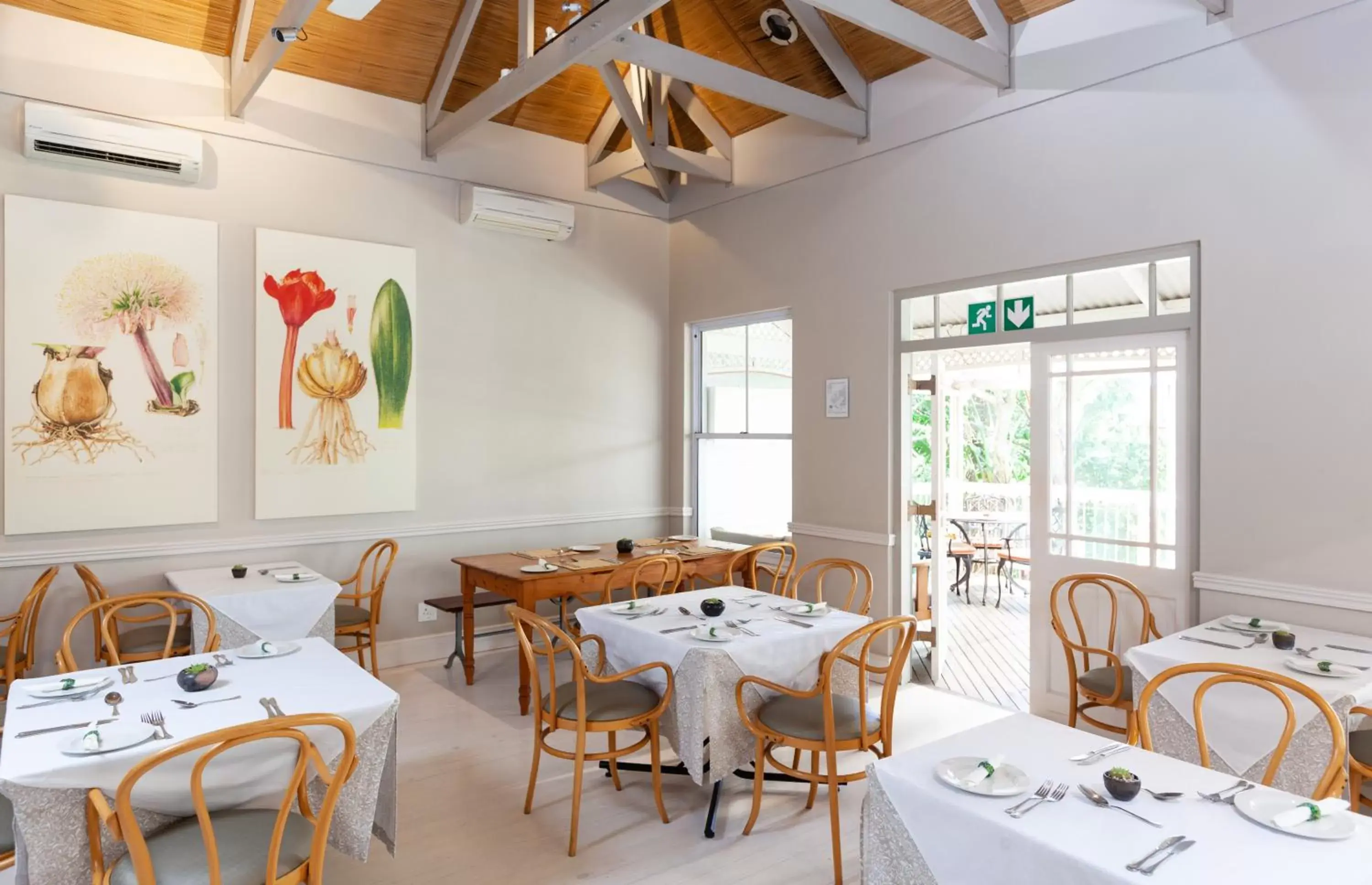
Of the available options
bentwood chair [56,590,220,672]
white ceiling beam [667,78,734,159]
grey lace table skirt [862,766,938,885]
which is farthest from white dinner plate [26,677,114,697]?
white ceiling beam [667,78,734,159]

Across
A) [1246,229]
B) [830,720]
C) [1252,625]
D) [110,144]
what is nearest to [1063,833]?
[830,720]

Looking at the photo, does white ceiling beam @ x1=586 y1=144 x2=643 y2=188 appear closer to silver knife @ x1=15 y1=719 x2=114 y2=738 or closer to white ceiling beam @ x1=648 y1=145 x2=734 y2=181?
white ceiling beam @ x1=648 y1=145 x2=734 y2=181

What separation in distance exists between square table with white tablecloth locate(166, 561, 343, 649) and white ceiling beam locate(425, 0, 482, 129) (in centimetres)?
310

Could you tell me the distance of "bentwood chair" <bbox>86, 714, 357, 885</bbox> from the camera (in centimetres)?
205

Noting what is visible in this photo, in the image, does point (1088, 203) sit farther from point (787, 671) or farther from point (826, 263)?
point (787, 671)

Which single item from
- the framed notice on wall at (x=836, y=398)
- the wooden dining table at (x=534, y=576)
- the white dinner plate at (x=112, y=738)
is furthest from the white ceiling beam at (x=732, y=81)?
the white dinner plate at (x=112, y=738)

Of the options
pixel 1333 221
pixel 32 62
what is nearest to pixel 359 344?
pixel 32 62

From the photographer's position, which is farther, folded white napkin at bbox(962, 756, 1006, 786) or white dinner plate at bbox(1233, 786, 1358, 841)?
folded white napkin at bbox(962, 756, 1006, 786)

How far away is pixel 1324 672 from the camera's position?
2.99 meters

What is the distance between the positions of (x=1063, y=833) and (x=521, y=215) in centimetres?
531

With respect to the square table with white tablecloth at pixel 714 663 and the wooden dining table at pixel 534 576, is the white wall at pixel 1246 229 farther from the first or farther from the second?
the wooden dining table at pixel 534 576

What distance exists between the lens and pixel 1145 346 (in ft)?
13.9

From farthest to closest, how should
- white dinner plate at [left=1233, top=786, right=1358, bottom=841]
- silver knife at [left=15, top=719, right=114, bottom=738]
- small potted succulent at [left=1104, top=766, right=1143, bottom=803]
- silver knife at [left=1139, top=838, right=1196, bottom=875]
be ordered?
silver knife at [left=15, top=719, right=114, bottom=738] → small potted succulent at [left=1104, top=766, right=1143, bottom=803] → white dinner plate at [left=1233, top=786, right=1358, bottom=841] → silver knife at [left=1139, top=838, right=1196, bottom=875]

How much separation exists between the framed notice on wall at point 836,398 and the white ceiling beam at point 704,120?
6.46ft
